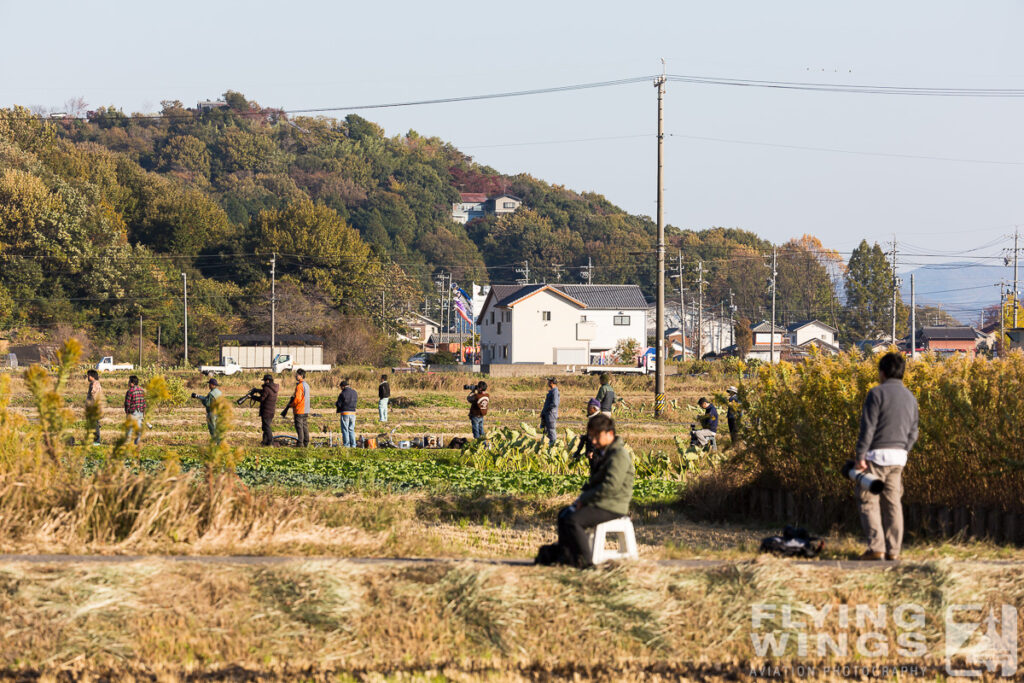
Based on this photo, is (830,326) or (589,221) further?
(589,221)

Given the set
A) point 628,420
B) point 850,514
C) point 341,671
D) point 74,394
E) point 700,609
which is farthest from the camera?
point 74,394

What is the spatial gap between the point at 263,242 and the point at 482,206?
87.2 m

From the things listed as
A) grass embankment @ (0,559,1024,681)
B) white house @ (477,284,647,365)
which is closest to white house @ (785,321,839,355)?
white house @ (477,284,647,365)

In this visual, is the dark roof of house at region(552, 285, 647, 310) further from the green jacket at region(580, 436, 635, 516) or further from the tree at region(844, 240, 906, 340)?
the green jacket at region(580, 436, 635, 516)

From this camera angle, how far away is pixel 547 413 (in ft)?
69.4

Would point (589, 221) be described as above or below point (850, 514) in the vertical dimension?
above

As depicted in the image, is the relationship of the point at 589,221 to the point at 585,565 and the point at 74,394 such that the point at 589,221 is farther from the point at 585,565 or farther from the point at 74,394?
the point at 585,565

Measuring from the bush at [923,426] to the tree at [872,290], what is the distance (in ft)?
322

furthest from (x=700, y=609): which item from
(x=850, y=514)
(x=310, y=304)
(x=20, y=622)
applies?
(x=310, y=304)

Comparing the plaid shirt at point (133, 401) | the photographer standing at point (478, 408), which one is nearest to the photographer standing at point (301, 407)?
the plaid shirt at point (133, 401)

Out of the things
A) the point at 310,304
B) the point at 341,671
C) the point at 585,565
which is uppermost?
the point at 310,304

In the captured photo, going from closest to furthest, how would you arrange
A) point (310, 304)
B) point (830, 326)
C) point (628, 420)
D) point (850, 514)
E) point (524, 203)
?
point (850, 514) → point (628, 420) → point (310, 304) → point (830, 326) → point (524, 203)

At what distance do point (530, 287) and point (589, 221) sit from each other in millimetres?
67463

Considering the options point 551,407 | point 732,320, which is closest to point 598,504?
point 551,407
